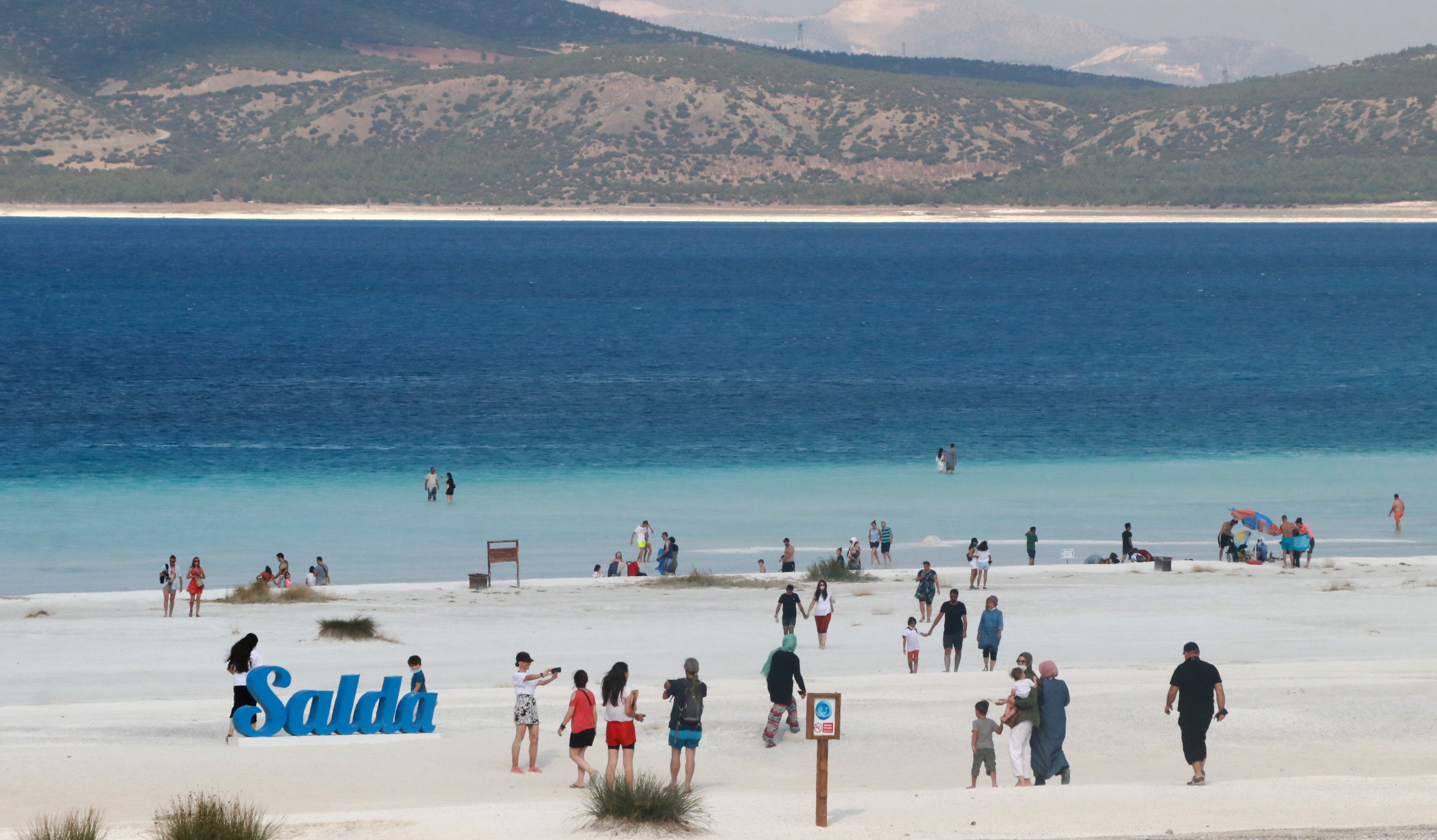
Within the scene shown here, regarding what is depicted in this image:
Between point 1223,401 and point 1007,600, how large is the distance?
38.4m

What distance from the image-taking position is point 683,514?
129 ft

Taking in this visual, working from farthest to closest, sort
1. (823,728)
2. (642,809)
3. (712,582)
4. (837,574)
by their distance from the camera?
(837,574) → (712,582) → (642,809) → (823,728)

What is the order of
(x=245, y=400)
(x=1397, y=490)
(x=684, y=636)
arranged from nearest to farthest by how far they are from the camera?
1. (x=684, y=636)
2. (x=1397, y=490)
3. (x=245, y=400)

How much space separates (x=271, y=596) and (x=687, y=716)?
14.7 meters

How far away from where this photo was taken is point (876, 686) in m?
20.4

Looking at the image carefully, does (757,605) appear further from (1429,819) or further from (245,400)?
(245,400)

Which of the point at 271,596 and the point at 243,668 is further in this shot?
the point at 271,596

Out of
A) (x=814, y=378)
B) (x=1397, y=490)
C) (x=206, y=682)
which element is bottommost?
(x=206, y=682)

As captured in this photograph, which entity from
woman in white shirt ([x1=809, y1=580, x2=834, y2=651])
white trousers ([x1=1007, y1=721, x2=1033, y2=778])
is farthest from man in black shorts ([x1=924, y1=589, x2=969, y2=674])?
white trousers ([x1=1007, y1=721, x2=1033, y2=778])

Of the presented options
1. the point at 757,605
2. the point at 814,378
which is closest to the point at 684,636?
Answer: the point at 757,605

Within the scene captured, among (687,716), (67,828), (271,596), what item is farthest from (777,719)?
(271,596)

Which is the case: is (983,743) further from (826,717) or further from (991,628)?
(991,628)

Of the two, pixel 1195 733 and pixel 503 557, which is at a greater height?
pixel 503 557

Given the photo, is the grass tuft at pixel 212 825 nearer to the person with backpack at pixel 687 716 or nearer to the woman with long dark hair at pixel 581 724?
the woman with long dark hair at pixel 581 724
